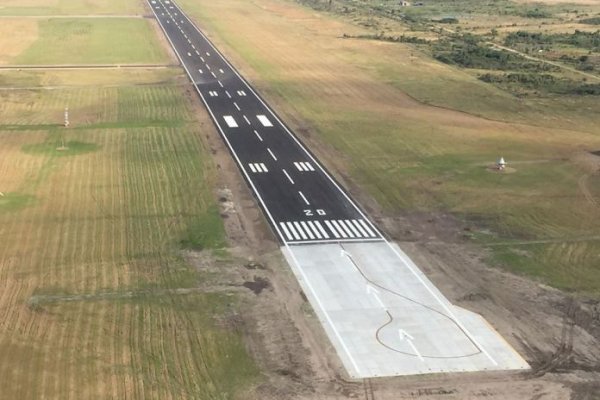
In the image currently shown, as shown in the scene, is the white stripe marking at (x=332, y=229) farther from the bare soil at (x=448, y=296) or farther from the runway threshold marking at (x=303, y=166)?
the runway threshold marking at (x=303, y=166)

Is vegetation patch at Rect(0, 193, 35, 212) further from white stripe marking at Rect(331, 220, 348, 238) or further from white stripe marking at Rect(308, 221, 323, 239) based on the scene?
white stripe marking at Rect(331, 220, 348, 238)

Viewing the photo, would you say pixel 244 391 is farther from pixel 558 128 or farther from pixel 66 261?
pixel 558 128

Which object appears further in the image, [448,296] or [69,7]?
[69,7]

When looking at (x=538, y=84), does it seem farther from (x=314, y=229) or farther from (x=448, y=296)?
(x=448, y=296)

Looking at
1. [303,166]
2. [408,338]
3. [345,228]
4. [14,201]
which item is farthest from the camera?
[303,166]

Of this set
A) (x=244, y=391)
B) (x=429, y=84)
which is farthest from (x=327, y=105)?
(x=244, y=391)

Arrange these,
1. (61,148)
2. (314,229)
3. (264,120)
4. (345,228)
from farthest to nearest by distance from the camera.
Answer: (264,120), (61,148), (345,228), (314,229)

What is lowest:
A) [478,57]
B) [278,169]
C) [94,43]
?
[278,169]

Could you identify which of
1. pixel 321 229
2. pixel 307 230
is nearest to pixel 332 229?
pixel 321 229
